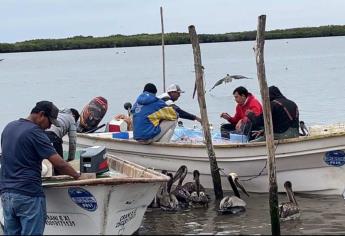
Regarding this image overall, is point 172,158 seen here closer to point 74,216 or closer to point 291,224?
point 291,224

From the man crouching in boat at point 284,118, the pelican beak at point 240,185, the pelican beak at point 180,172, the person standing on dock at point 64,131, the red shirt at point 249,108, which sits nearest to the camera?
the person standing on dock at point 64,131

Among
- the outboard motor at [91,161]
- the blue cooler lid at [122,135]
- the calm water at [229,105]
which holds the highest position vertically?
the outboard motor at [91,161]

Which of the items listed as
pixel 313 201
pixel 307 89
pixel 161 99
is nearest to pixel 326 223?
pixel 313 201

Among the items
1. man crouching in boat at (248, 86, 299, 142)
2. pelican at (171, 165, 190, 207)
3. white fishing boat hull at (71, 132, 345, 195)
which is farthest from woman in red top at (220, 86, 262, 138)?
pelican at (171, 165, 190, 207)

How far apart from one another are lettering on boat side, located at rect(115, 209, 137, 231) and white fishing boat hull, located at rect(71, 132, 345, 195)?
11.5ft

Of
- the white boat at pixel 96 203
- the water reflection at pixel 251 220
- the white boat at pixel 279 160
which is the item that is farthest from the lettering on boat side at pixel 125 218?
the white boat at pixel 279 160

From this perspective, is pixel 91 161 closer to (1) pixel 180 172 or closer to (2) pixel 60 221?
(2) pixel 60 221

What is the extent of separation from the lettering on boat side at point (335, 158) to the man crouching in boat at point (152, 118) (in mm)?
3015

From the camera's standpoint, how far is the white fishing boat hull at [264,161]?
1195 centimetres

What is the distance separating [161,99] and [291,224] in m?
3.97

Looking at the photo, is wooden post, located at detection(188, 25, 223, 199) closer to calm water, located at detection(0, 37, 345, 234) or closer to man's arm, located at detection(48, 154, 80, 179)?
calm water, located at detection(0, 37, 345, 234)

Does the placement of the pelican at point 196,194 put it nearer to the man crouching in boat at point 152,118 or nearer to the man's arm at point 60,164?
the man crouching in boat at point 152,118

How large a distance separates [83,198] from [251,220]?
3.49 metres

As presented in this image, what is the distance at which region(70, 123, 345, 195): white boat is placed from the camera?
11.9 m
